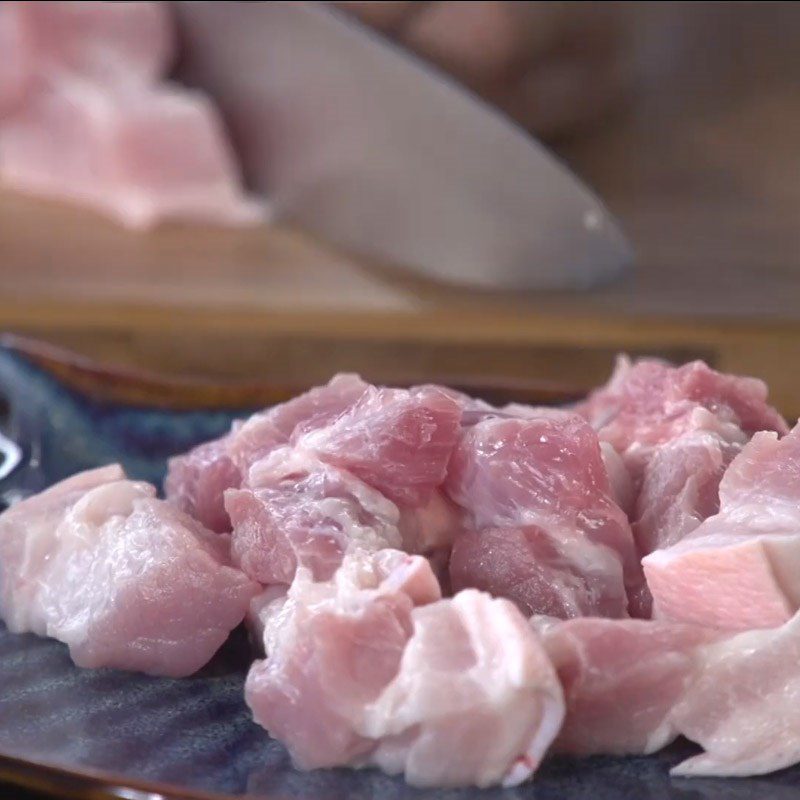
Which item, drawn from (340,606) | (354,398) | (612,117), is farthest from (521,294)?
(340,606)

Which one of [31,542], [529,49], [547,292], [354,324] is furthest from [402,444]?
[529,49]

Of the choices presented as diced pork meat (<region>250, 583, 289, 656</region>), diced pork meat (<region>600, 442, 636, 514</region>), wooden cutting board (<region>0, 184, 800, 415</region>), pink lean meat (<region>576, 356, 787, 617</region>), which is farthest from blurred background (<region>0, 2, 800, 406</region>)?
diced pork meat (<region>250, 583, 289, 656</region>)

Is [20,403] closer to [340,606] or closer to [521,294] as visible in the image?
[340,606]

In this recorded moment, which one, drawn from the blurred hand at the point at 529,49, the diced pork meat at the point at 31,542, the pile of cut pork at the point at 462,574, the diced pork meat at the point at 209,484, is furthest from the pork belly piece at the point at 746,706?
the blurred hand at the point at 529,49

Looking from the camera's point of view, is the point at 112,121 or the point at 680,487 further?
the point at 112,121

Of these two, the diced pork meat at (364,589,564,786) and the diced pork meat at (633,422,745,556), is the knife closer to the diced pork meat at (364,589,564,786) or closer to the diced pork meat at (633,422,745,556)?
the diced pork meat at (633,422,745,556)

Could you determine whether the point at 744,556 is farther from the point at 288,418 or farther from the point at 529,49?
the point at 529,49
